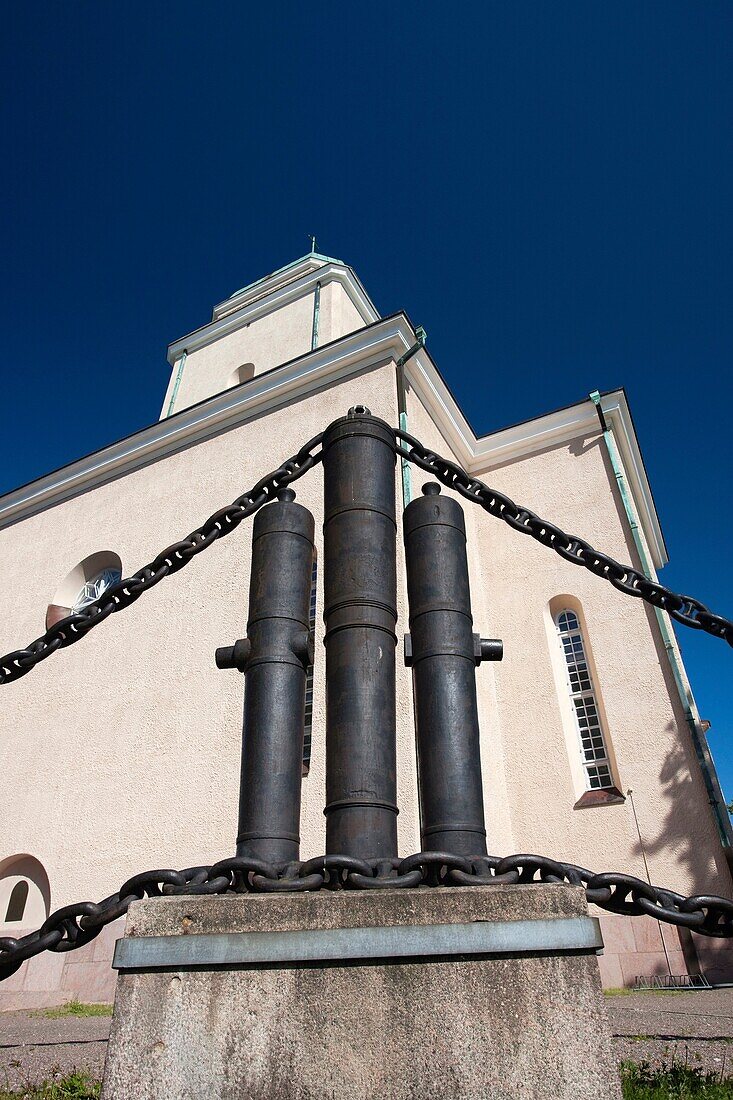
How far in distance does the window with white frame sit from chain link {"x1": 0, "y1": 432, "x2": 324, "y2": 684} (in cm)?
880

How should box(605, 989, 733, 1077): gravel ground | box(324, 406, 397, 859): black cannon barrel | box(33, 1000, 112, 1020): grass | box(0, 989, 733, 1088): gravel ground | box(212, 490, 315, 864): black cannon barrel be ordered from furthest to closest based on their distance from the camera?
box(33, 1000, 112, 1020): grass < box(0, 989, 733, 1088): gravel ground < box(605, 989, 733, 1077): gravel ground < box(212, 490, 315, 864): black cannon barrel < box(324, 406, 397, 859): black cannon barrel

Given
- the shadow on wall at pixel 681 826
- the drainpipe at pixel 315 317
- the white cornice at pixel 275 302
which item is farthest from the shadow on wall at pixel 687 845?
the white cornice at pixel 275 302

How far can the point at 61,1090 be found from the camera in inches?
129

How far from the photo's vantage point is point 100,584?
555 inches

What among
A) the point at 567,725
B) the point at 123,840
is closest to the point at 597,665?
the point at 567,725

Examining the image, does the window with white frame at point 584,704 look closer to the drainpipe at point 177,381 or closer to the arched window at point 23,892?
the arched window at point 23,892

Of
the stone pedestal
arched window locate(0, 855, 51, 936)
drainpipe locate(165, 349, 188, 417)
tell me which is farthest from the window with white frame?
drainpipe locate(165, 349, 188, 417)

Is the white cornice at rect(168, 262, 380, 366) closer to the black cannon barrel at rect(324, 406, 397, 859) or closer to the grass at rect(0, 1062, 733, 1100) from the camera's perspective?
the black cannon barrel at rect(324, 406, 397, 859)

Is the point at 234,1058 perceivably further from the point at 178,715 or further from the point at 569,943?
the point at 178,715

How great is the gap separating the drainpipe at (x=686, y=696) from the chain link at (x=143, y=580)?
6165 mm

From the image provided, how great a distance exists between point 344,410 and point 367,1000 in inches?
423

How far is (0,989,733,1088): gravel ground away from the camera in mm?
3645

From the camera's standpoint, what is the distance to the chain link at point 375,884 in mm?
2014

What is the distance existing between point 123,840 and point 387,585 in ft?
28.5
